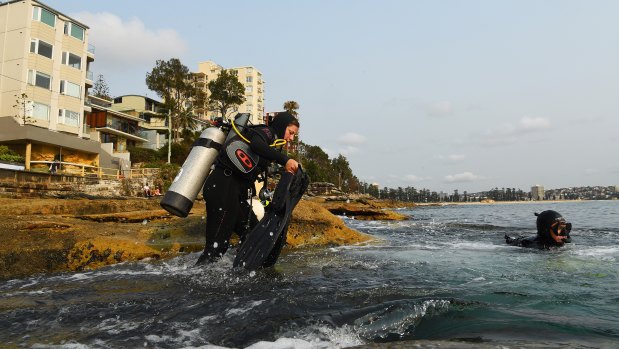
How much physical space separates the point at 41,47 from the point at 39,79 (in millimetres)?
2980

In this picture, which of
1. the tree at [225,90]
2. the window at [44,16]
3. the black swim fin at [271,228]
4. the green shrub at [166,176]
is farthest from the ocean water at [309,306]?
the tree at [225,90]

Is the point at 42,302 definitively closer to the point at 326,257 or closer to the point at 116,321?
the point at 116,321

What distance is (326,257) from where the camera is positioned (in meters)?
6.85

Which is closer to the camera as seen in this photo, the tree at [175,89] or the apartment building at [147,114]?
the tree at [175,89]

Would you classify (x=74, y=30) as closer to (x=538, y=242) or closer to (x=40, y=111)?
(x=40, y=111)

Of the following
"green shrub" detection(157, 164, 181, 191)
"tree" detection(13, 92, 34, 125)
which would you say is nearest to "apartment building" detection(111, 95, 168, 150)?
"green shrub" detection(157, 164, 181, 191)

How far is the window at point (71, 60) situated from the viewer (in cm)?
3956

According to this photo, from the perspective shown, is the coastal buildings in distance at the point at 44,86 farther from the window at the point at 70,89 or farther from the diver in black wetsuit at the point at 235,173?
the diver in black wetsuit at the point at 235,173

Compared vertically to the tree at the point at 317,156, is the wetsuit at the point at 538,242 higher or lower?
lower

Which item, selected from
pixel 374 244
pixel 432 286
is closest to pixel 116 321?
pixel 432 286

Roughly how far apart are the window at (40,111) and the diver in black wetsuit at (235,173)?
1559 inches

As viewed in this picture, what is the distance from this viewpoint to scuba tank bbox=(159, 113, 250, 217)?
16.8 feet

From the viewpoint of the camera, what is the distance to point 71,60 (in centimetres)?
4053

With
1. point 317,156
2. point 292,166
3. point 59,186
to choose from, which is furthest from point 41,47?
point 317,156
